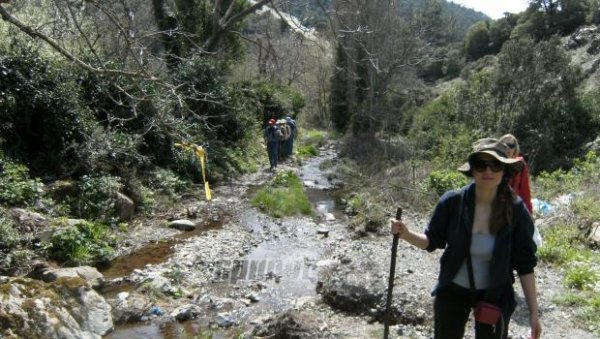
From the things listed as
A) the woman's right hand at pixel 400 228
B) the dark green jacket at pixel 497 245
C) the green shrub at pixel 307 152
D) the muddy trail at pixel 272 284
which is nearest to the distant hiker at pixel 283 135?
the green shrub at pixel 307 152

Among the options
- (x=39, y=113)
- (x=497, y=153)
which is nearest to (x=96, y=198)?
(x=39, y=113)

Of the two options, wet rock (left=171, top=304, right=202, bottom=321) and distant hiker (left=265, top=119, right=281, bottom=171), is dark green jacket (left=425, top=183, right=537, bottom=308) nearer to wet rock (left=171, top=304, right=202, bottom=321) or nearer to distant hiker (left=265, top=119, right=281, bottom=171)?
wet rock (left=171, top=304, right=202, bottom=321)

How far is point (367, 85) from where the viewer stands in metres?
27.0

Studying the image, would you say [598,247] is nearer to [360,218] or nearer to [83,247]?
[360,218]

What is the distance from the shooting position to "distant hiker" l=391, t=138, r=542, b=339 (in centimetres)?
291

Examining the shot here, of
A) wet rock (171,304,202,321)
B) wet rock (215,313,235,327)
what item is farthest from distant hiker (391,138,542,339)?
wet rock (171,304,202,321)

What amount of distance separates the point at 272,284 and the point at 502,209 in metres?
5.38

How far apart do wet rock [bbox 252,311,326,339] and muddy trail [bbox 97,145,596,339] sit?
0.01 m

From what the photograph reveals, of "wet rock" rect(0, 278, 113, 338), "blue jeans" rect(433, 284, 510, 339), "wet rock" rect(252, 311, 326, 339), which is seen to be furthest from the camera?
"wet rock" rect(252, 311, 326, 339)

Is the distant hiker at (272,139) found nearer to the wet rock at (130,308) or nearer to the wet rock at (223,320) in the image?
the wet rock at (130,308)

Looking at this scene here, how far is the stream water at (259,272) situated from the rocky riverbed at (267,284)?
17 millimetres

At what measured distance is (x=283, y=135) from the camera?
63.8ft

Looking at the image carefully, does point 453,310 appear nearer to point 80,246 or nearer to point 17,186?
point 80,246

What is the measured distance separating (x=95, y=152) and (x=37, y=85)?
5.61ft
